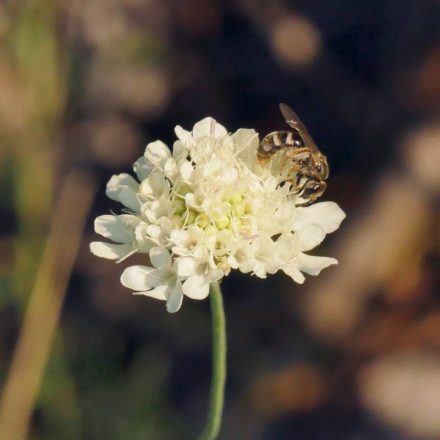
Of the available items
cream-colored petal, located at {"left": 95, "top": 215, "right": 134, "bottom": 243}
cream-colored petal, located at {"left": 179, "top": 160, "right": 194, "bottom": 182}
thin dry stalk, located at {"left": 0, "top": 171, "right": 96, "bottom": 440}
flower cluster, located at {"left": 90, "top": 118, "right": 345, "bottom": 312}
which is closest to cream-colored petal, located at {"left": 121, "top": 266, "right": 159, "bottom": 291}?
flower cluster, located at {"left": 90, "top": 118, "right": 345, "bottom": 312}

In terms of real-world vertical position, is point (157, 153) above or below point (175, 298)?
above

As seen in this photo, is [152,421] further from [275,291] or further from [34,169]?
[34,169]

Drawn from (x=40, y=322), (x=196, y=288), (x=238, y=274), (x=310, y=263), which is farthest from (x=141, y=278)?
(x=238, y=274)

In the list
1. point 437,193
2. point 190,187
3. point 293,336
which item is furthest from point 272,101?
point 190,187

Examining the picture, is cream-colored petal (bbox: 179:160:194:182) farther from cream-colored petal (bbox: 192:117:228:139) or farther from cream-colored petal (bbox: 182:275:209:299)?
cream-colored petal (bbox: 182:275:209:299)

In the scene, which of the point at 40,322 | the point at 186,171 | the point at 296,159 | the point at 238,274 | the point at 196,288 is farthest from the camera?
the point at 238,274

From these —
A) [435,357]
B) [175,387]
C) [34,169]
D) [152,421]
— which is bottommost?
[152,421]

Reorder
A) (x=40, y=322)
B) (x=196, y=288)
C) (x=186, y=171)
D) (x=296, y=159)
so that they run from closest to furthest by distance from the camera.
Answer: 1. (x=196, y=288)
2. (x=186, y=171)
3. (x=296, y=159)
4. (x=40, y=322)

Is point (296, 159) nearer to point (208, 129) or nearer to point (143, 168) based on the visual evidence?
point (208, 129)
